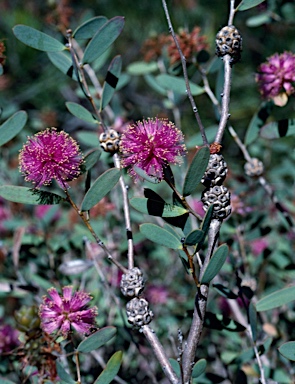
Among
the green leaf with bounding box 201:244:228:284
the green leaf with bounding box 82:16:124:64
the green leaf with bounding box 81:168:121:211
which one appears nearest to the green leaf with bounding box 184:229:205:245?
the green leaf with bounding box 201:244:228:284

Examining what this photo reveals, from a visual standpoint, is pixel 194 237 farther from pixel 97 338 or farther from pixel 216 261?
pixel 97 338

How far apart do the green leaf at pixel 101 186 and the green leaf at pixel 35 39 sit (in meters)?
0.25

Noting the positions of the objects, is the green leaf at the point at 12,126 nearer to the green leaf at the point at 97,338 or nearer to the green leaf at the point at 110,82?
the green leaf at the point at 110,82

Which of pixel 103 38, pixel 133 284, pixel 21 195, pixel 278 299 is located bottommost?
pixel 278 299

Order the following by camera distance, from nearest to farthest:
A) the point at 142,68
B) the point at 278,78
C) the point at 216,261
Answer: the point at 216,261 < the point at 278,78 < the point at 142,68

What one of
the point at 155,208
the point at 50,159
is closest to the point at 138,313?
the point at 155,208

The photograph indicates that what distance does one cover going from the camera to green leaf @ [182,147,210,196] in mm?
664

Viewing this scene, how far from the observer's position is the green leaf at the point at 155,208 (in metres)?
0.73

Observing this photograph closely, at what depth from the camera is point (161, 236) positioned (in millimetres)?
729

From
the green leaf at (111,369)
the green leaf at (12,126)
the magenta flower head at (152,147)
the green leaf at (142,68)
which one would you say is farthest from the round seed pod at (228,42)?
the green leaf at (142,68)

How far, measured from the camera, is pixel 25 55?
252cm

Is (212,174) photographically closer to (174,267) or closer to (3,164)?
(174,267)

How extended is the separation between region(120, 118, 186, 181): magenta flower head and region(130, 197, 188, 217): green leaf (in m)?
0.04

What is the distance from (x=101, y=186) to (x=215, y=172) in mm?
165
